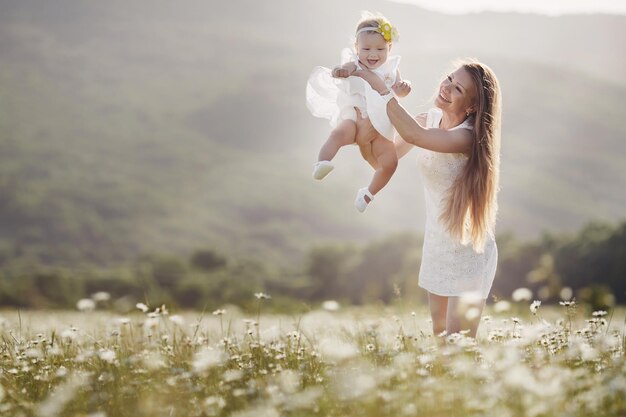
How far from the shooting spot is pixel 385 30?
591cm

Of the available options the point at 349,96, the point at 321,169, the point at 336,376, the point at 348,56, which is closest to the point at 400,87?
the point at 349,96

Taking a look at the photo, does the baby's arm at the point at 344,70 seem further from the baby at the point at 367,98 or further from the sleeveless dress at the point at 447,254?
the sleeveless dress at the point at 447,254

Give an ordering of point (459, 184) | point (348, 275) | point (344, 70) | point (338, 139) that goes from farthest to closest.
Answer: point (348, 275) → point (338, 139) → point (344, 70) → point (459, 184)

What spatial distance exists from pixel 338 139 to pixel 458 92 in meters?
1.02

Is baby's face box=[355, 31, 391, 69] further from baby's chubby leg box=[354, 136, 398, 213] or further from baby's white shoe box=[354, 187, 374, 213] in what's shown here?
baby's white shoe box=[354, 187, 374, 213]

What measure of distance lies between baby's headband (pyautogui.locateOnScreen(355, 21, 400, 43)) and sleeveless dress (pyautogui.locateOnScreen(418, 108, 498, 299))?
937mm

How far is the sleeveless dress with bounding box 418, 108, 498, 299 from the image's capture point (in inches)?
224

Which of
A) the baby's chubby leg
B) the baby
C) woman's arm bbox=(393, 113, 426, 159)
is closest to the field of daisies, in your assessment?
the baby's chubby leg

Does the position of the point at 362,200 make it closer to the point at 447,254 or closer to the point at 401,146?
the point at 401,146

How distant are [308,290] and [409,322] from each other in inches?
2175

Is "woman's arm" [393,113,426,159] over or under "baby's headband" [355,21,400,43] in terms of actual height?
under

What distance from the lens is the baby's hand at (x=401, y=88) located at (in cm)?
595

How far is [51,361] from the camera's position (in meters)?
5.45

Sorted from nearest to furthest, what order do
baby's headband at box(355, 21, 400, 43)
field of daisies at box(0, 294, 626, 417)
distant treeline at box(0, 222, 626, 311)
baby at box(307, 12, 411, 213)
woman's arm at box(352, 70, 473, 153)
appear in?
1. field of daisies at box(0, 294, 626, 417)
2. woman's arm at box(352, 70, 473, 153)
3. baby at box(307, 12, 411, 213)
4. baby's headband at box(355, 21, 400, 43)
5. distant treeline at box(0, 222, 626, 311)
